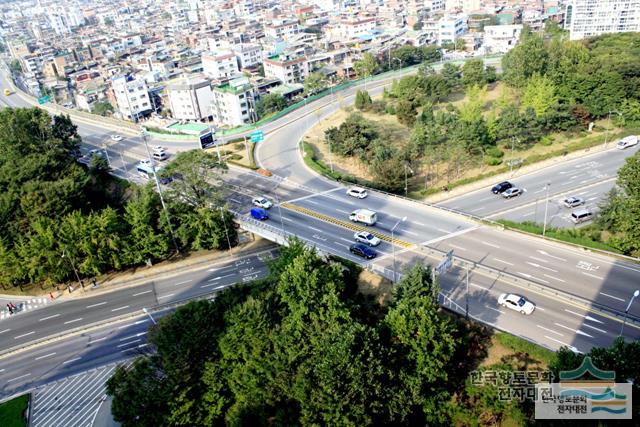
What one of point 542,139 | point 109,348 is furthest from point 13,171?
point 542,139

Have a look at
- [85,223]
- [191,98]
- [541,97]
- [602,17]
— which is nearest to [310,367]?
[85,223]

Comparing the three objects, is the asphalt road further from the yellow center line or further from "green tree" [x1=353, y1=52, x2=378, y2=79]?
"green tree" [x1=353, y1=52, x2=378, y2=79]

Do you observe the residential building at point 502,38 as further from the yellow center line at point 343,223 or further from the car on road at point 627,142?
the yellow center line at point 343,223

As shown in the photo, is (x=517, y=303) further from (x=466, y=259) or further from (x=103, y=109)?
(x=103, y=109)

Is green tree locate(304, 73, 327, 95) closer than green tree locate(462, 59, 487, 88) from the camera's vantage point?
No

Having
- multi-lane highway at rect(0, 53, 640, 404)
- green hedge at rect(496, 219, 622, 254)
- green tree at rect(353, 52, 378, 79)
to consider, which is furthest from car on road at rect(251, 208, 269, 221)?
green tree at rect(353, 52, 378, 79)

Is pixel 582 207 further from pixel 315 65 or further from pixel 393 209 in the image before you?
pixel 315 65
